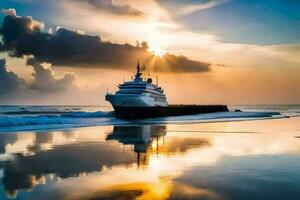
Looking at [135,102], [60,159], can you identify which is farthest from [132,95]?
[60,159]

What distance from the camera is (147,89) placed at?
3216 inches

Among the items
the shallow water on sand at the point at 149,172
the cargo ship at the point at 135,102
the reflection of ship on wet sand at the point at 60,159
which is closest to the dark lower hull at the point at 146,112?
the cargo ship at the point at 135,102

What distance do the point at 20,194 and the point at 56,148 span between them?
1009 cm

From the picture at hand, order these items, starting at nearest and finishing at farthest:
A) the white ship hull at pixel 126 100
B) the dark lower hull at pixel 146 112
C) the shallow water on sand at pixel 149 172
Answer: the shallow water on sand at pixel 149 172, the dark lower hull at pixel 146 112, the white ship hull at pixel 126 100

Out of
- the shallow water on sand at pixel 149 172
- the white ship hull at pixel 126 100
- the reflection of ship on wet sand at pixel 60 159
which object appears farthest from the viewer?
the white ship hull at pixel 126 100

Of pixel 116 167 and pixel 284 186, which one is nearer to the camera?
pixel 284 186

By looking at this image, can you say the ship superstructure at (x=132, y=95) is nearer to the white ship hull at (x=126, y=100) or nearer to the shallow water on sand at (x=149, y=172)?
the white ship hull at (x=126, y=100)

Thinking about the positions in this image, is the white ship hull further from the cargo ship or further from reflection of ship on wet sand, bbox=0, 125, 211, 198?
reflection of ship on wet sand, bbox=0, 125, 211, 198

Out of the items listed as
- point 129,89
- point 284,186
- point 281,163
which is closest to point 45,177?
point 284,186

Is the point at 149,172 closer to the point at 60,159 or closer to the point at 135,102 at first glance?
the point at 60,159

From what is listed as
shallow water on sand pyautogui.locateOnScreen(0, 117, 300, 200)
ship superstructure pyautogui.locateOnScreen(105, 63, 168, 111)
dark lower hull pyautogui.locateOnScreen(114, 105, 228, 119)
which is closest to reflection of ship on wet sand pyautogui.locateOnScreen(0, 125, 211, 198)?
shallow water on sand pyautogui.locateOnScreen(0, 117, 300, 200)

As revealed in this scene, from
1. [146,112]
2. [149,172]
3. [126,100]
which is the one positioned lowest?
[149,172]

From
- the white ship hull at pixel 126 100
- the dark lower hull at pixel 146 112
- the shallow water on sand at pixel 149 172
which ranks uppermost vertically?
the white ship hull at pixel 126 100

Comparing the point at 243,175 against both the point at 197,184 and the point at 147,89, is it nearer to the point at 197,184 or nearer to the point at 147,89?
the point at 197,184
